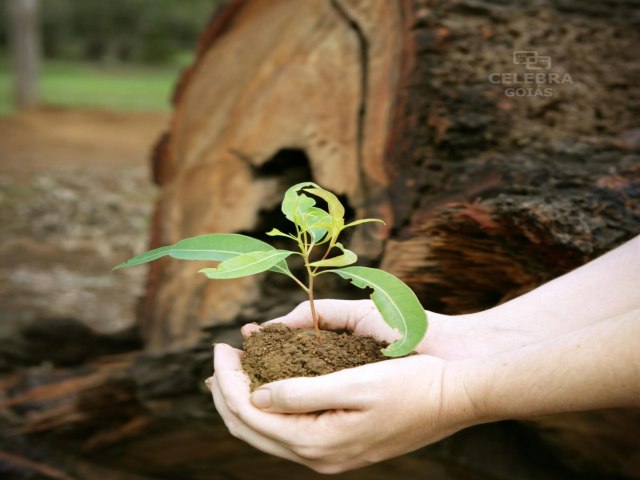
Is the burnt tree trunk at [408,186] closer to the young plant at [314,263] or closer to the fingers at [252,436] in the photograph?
the young plant at [314,263]

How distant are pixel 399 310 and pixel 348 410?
16 cm

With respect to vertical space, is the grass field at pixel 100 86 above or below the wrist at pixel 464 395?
below

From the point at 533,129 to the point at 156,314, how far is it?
44.2 inches

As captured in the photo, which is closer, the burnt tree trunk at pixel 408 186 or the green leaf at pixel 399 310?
the green leaf at pixel 399 310

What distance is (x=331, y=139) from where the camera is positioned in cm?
178

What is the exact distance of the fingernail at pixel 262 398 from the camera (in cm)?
101

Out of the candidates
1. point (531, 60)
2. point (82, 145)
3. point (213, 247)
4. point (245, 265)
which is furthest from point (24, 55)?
point (245, 265)

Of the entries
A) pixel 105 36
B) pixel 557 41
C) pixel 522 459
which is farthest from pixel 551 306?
pixel 105 36

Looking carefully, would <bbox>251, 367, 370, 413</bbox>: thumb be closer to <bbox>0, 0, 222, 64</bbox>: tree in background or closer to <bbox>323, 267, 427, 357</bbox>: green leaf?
<bbox>323, 267, 427, 357</bbox>: green leaf

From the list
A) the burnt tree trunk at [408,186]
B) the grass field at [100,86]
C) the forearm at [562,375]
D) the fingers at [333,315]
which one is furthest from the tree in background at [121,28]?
the forearm at [562,375]

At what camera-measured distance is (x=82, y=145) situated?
279 inches

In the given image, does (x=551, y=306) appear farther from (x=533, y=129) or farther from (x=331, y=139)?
(x=331, y=139)

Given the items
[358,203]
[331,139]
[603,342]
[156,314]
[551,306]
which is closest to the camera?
[603,342]

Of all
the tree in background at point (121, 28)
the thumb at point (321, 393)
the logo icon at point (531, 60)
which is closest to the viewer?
the thumb at point (321, 393)
